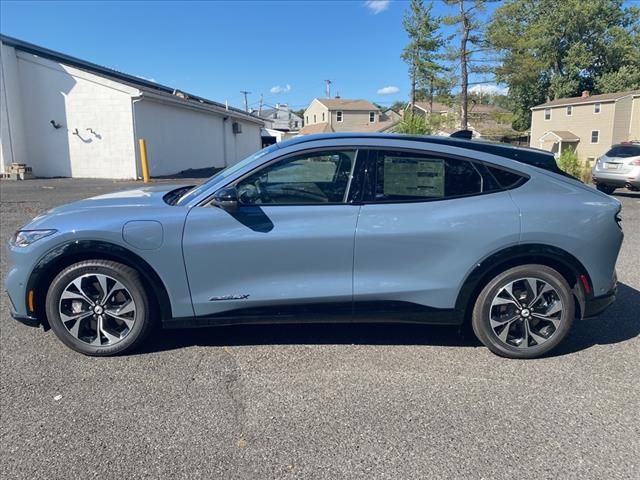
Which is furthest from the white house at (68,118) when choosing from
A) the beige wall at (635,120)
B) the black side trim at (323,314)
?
the beige wall at (635,120)

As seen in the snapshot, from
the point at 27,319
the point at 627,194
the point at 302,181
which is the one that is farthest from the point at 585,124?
the point at 27,319

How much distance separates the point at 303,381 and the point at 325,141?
1.78 metres

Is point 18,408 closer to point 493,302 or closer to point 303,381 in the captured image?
point 303,381

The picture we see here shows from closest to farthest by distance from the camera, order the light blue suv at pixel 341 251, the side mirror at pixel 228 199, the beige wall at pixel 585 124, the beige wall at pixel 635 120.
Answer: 1. the side mirror at pixel 228 199
2. the light blue suv at pixel 341 251
3. the beige wall at pixel 635 120
4. the beige wall at pixel 585 124

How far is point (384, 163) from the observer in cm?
349

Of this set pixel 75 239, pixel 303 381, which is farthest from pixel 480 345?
pixel 75 239

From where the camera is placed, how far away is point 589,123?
41094mm

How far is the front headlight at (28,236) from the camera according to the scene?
339cm

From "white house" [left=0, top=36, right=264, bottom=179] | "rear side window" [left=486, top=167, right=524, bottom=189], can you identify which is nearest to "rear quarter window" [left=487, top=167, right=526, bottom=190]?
"rear side window" [left=486, top=167, right=524, bottom=189]

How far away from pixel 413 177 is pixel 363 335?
141cm

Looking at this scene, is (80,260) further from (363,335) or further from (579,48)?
(579,48)

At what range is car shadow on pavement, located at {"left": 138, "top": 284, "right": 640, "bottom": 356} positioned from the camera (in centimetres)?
379

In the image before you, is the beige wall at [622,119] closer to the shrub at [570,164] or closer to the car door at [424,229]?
the shrub at [570,164]

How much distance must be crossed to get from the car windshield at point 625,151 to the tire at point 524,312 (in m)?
12.2
